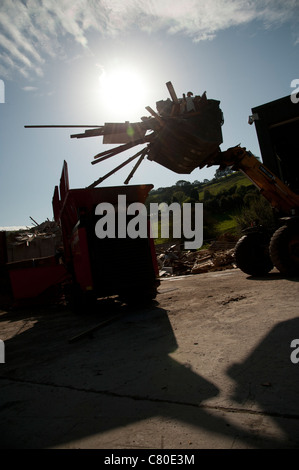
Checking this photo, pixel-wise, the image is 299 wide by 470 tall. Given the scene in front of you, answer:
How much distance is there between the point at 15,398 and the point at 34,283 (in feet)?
18.0

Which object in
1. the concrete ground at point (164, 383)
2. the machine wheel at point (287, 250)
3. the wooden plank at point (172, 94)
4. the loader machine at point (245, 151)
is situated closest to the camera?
the concrete ground at point (164, 383)

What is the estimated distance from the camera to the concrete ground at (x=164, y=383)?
1885mm

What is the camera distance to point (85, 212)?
6027mm

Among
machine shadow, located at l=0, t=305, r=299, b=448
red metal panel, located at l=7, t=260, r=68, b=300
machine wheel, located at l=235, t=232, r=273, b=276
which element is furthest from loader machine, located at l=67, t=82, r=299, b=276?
machine shadow, located at l=0, t=305, r=299, b=448

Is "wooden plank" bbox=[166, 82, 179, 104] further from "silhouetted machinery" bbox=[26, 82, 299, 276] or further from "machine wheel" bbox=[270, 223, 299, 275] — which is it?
"machine wheel" bbox=[270, 223, 299, 275]

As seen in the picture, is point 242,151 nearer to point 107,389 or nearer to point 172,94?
point 172,94

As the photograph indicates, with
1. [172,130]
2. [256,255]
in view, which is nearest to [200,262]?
[256,255]

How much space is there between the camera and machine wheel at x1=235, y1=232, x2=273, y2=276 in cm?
790

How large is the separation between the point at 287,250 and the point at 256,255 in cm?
124

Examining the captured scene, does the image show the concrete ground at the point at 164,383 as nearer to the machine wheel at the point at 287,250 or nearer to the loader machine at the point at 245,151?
the machine wheel at the point at 287,250

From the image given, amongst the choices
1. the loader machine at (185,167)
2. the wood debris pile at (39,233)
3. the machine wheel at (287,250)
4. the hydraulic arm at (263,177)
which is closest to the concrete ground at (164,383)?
the loader machine at (185,167)

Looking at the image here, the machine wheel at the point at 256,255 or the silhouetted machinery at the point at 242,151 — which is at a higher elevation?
the silhouetted machinery at the point at 242,151
